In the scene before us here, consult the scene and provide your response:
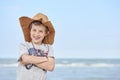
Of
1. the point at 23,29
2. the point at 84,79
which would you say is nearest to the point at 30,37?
the point at 23,29

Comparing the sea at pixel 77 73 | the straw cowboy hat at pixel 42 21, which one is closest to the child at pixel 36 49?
the straw cowboy hat at pixel 42 21

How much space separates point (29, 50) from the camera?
3072mm

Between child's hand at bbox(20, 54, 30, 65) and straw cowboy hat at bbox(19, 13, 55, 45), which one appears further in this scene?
straw cowboy hat at bbox(19, 13, 55, 45)

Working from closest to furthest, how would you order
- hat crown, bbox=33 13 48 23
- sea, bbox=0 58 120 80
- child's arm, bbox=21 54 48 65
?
child's arm, bbox=21 54 48 65
hat crown, bbox=33 13 48 23
sea, bbox=0 58 120 80

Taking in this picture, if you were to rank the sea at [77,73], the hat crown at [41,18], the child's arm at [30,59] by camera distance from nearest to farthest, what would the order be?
1. the child's arm at [30,59]
2. the hat crown at [41,18]
3. the sea at [77,73]

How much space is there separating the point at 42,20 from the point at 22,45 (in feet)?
0.81

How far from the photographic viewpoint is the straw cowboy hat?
3.08 m

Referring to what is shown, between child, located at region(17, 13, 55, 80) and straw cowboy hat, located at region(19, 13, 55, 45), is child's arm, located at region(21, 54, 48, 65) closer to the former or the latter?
child, located at region(17, 13, 55, 80)

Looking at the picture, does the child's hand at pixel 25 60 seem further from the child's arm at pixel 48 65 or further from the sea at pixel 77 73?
the sea at pixel 77 73

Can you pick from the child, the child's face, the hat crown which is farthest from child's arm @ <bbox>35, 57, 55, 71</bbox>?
the hat crown

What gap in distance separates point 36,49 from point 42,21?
22 cm

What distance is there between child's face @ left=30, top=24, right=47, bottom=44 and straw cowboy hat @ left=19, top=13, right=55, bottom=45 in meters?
0.05

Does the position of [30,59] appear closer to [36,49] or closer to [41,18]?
[36,49]

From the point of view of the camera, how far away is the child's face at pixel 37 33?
3.07m
